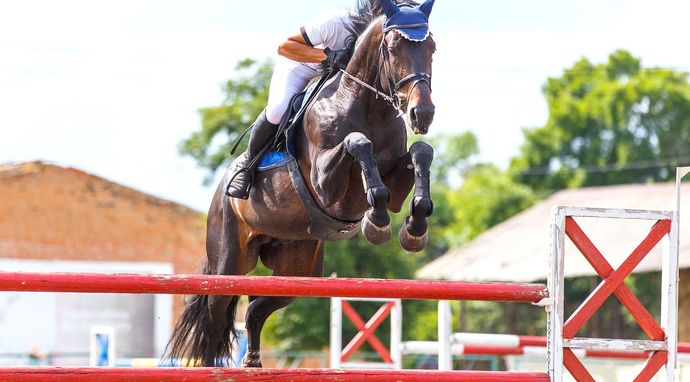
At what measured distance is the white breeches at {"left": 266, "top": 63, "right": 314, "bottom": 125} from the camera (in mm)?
6133

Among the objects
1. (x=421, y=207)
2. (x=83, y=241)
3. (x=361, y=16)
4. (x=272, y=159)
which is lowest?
(x=421, y=207)

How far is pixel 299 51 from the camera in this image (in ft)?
19.8

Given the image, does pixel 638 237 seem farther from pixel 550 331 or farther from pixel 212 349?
pixel 550 331

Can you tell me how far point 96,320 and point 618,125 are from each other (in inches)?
890

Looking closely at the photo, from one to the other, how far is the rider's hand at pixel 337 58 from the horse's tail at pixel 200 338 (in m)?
1.66

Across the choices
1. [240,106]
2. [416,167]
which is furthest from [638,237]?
[416,167]

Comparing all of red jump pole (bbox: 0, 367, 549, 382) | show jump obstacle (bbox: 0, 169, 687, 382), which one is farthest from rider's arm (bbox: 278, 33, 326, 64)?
red jump pole (bbox: 0, 367, 549, 382)

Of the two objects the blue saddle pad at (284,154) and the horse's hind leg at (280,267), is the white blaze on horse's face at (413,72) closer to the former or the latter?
the blue saddle pad at (284,154)

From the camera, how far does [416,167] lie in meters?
5.26

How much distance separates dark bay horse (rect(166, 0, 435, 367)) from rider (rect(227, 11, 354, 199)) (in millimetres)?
92

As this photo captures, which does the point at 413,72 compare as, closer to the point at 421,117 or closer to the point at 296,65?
the point at 421,117

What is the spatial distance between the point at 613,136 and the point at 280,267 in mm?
34669

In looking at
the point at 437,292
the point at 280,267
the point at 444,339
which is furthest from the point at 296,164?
the point at 444,339

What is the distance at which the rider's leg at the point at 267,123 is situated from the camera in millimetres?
6141
